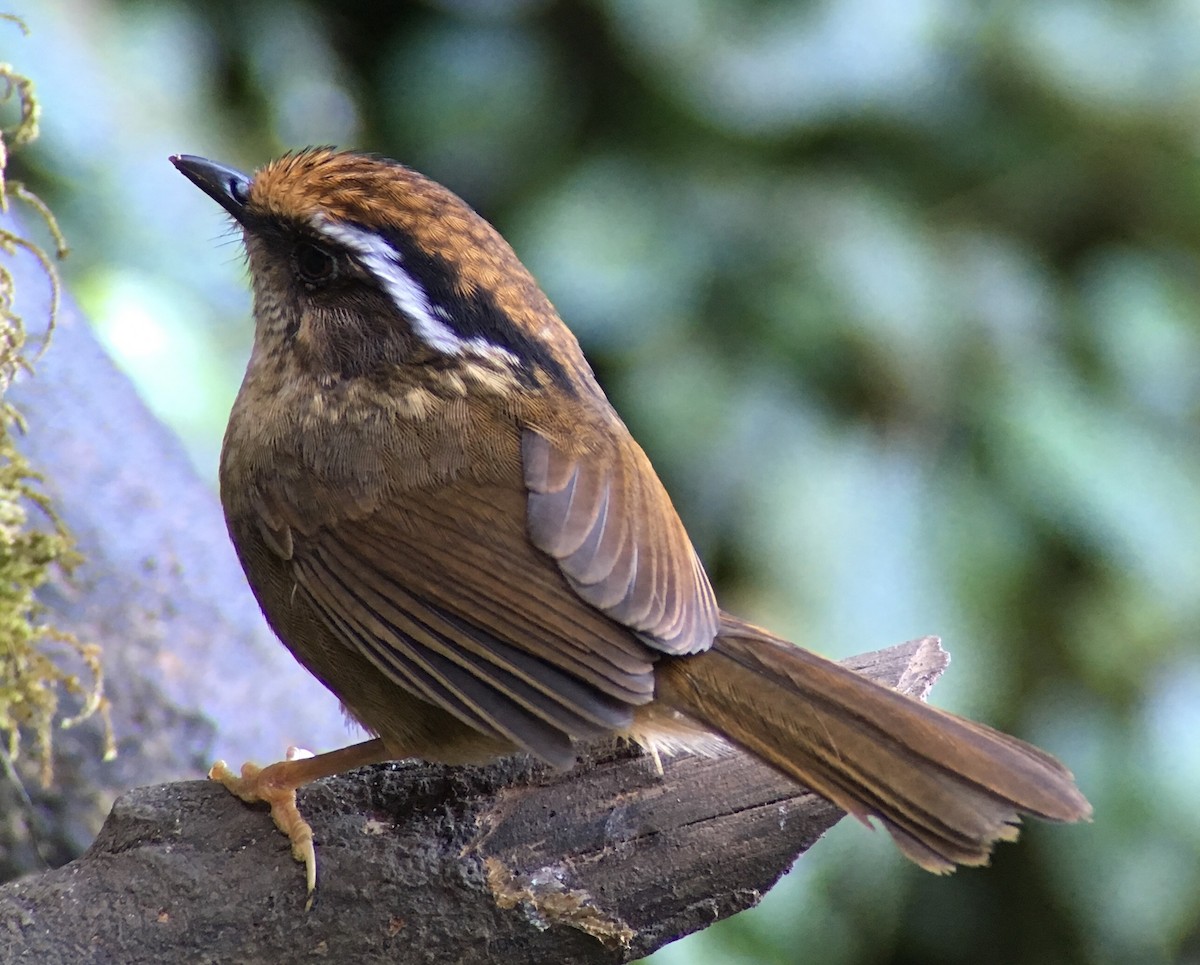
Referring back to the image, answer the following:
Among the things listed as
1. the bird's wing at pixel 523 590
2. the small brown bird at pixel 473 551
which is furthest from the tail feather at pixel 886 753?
the bird's wing at pixel 523 590

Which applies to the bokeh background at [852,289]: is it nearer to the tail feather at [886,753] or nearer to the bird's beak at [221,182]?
the bird's beak at [221,182]

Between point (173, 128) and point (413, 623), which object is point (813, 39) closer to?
point (173, 128)

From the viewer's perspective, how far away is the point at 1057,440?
146 inches

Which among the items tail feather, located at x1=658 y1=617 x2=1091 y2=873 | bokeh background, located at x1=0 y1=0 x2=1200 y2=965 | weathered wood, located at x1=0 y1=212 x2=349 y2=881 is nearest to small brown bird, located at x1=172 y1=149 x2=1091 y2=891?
tail feather, located at x1=658 y1=617 x2=1091 y2=873

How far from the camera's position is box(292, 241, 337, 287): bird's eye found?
2.47 meters

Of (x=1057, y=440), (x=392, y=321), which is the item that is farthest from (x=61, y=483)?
(x=1057, y=440)

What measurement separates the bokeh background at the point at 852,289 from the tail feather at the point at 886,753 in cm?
144

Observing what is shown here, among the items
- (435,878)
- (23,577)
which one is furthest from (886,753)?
(23,577)

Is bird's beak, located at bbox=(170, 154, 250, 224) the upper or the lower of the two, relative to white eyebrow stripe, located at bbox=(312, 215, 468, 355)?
upper

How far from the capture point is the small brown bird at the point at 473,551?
195cm

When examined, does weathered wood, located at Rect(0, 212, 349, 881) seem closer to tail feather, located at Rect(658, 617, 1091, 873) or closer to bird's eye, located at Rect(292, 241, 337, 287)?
bird's eye, located at Rect(292, 241, 337, 287)

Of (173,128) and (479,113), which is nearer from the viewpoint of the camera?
(173,128)

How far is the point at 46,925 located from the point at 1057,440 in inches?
107

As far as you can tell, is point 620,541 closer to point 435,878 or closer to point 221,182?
point 435,878
